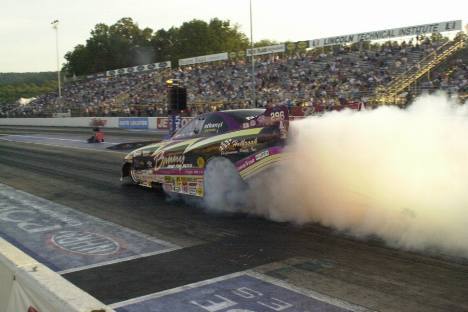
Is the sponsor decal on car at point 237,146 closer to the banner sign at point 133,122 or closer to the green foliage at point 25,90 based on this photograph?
the banner sign at point 133,122

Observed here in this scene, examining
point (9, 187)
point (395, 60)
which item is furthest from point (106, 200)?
point (395, 60)

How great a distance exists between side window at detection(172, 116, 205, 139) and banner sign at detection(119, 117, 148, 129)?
27.4 meters

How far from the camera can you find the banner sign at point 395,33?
99.0ft

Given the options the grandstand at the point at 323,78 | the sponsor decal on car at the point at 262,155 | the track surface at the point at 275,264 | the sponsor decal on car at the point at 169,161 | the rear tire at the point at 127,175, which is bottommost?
the track surface at the point at 275,264

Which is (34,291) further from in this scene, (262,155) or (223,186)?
(223,186)

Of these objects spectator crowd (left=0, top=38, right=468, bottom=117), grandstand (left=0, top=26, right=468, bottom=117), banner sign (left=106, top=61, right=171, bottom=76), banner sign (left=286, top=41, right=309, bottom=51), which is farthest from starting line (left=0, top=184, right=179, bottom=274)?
banner sign (left=106, top=61, right=171, bottom=76)

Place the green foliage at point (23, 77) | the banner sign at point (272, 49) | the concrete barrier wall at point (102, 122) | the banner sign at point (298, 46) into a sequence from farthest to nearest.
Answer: the green foliage at point (23, 77)
the banner sign at point (272, 49)
the banner sign at point (298, 46)
the concrete barrier wall at point (102, 122)

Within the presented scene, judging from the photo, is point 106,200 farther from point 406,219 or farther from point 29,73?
point 29,73

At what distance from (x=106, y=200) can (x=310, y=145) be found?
14.0 ft

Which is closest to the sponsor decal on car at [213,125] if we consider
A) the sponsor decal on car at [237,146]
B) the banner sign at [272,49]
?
the sponsor decal on car at [237,146]

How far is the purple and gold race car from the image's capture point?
6.78 metres

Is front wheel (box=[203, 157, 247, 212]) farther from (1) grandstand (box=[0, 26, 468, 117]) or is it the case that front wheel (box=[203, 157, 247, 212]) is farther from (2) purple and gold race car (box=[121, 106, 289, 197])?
(1) grandstand (box=[0, 26, 468, 117])

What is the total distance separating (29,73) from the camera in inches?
6422

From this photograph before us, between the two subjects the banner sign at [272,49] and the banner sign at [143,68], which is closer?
the banner sign at [272,49]
